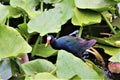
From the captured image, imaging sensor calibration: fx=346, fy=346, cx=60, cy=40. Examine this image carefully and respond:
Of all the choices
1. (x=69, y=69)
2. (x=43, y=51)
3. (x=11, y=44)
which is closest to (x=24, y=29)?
(x=43, y=51)

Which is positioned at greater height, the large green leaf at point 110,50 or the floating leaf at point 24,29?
the floating leaf at point 24,29

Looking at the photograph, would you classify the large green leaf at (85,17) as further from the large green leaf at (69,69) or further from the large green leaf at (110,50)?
the large green leaf at (69,69)

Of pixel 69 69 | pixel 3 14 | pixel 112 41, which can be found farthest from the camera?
pixel 112 41

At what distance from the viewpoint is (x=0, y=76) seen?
3.02 feet

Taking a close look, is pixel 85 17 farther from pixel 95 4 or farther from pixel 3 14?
pixel 3 14

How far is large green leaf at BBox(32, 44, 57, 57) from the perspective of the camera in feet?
3.61

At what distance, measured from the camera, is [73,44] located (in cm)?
110

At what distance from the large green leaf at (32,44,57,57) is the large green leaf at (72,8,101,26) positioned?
0.12m

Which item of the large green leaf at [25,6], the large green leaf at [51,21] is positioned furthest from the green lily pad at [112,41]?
the large green leaf at [25,6]

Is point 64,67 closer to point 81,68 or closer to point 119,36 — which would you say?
point 81,68

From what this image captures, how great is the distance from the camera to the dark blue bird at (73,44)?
1079 millimetres

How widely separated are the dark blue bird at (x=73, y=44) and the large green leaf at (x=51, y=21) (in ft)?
0.21

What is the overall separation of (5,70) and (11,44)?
0.24 feet

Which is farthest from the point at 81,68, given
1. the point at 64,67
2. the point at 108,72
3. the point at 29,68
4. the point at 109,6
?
the point at 109,6
